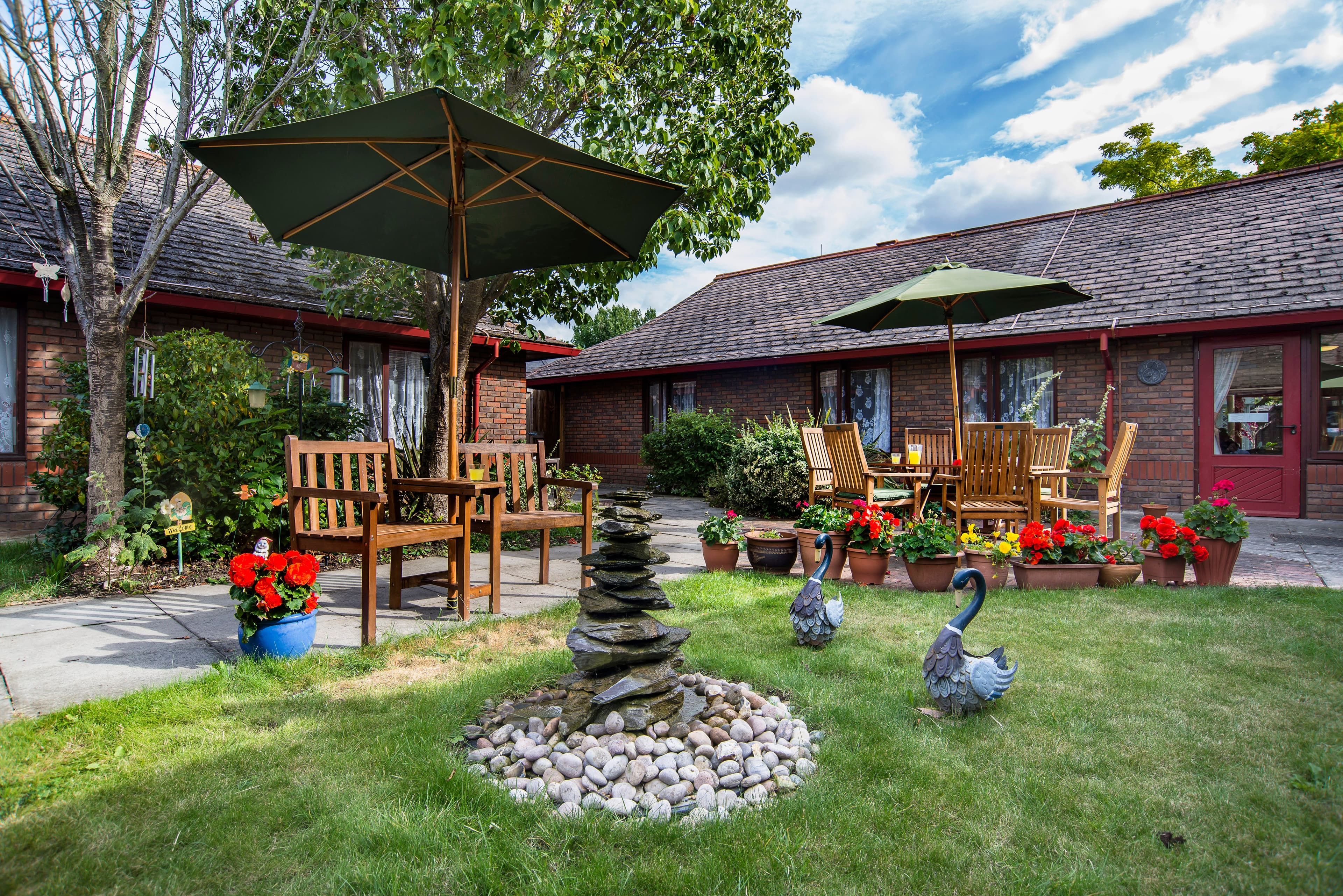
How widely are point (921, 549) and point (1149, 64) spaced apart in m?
10.2

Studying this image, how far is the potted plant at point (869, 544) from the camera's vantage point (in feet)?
15.4

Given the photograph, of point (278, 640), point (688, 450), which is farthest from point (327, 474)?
point (688, 450)

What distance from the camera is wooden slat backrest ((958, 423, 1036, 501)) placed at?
5.25m

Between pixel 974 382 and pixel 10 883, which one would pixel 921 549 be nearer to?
pixel 10 883

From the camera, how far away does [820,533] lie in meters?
4.88

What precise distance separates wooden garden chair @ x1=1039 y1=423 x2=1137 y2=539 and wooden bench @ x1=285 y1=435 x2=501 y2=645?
4.42 meters

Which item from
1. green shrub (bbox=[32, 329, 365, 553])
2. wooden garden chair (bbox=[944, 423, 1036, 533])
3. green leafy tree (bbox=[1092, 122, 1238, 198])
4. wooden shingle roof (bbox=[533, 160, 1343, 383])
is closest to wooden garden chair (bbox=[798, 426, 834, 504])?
wooden garden chair (bbox=[944, 423, 1036, 533])

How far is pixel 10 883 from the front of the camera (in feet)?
4.92

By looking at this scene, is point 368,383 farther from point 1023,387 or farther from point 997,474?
point 1023,387

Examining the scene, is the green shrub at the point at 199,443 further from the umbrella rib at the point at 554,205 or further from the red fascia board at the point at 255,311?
the umbrella rib at the point at 554,205

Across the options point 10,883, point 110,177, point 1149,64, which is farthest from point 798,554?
point 1149,64

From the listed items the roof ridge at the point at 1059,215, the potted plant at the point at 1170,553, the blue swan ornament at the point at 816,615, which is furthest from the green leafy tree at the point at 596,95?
the roof ridge at the point at 1059,215

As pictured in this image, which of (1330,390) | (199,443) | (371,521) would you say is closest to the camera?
(371,521)

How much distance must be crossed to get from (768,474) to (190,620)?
21.4ft
